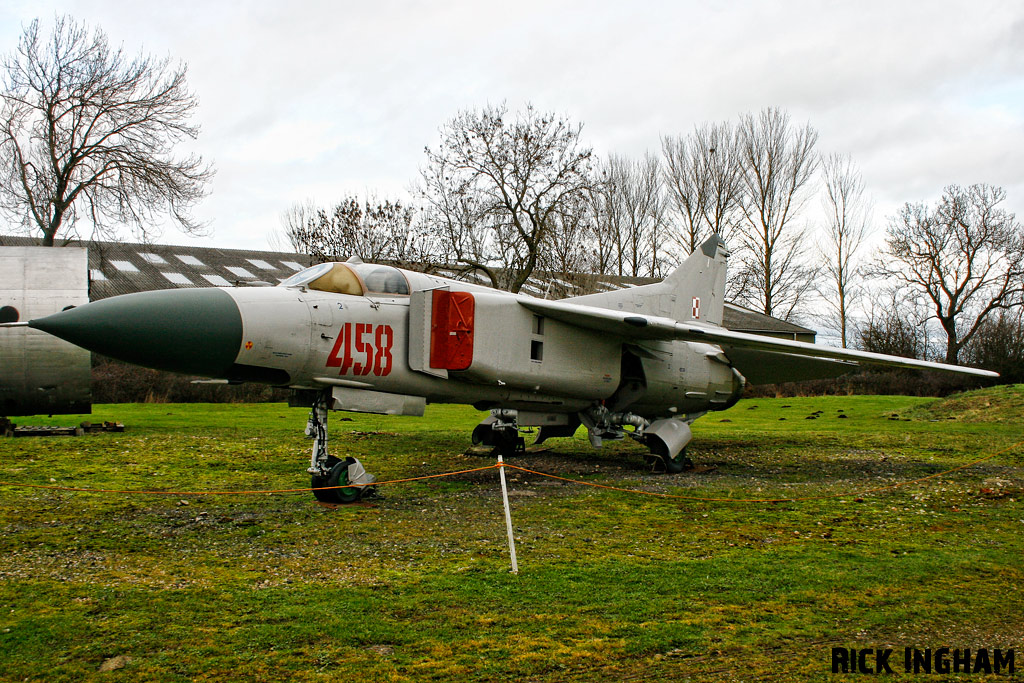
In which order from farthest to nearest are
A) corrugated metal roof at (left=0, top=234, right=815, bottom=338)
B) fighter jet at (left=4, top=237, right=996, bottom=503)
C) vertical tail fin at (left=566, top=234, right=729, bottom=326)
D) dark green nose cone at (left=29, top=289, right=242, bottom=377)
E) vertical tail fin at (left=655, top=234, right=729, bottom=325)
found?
corrugated metal roof at (left=0, top=234, right=815, bottom=338) < vertical tail fin at (left=655, top=234, right=729, bottom=325) < vertical tail fin at (left=566, top=234, right=729, bottom=326) < fighter jet at (left=4, top=237, right=996, bottom=503) < dark green nose cone at (left=29, top=289, right=242, bottom=377)

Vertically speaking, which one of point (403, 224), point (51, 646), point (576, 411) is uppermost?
point (403, 224)

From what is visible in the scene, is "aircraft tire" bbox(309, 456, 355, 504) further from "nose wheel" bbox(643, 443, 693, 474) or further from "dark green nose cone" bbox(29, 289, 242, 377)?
"nose wheel" bbox(643, 443, 693, 474)

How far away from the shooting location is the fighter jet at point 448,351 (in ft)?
25.1

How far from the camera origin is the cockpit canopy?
29.7 feet

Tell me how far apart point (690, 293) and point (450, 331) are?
6667 mm

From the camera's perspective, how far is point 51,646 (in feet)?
14.9

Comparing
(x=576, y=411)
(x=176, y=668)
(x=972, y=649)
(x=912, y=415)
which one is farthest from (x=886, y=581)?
(x=912, y=415)

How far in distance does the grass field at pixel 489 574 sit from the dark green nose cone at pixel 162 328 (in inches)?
68.9

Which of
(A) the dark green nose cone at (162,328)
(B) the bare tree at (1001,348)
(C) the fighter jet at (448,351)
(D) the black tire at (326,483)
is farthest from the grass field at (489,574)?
(B) the bare tree at (1001,348)

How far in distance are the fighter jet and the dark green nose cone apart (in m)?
0.01

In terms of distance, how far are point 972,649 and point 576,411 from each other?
319 inches

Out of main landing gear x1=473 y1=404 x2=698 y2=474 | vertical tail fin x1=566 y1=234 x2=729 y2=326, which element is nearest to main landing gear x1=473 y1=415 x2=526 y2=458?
main landing gear x1=473 y1=404 x2=698 y2=474

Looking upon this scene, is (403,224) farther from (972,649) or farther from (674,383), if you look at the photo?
(972,649)

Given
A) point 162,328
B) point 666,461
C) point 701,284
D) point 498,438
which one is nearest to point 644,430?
point 666,461
